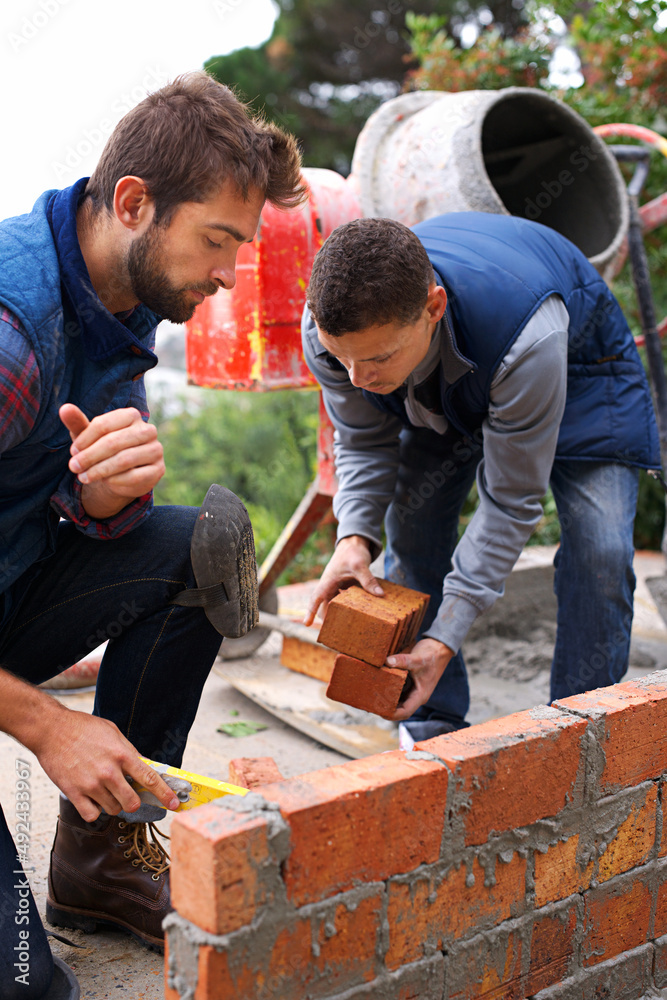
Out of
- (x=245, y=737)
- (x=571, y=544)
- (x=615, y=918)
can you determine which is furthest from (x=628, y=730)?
(x=245, y=737)

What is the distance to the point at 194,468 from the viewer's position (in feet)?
25.6

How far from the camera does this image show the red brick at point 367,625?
203cm

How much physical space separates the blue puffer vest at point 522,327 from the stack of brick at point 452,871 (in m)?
0.81

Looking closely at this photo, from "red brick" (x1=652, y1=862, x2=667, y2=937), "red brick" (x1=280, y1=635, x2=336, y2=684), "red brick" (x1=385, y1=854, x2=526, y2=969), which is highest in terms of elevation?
"red brick" (x1=385, y1=854, x2=526, y2=969)

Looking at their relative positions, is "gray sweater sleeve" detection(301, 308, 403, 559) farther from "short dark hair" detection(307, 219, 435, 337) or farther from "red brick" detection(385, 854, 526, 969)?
"red brick" detection(385, 854, 526, 969)

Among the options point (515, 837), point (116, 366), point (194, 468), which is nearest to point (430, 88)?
point (194, 468)

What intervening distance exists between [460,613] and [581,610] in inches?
19.3

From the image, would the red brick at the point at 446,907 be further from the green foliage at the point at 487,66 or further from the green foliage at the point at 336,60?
the green foliage at the point at 336,60

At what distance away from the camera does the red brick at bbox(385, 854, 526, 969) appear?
1407 millimetres

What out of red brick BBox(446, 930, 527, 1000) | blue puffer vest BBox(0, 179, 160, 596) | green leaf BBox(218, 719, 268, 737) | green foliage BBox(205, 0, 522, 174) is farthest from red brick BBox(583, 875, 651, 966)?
green foliage BBox(205, 0, 522, 174)

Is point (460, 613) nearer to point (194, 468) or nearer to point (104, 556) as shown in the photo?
point (104, 556)

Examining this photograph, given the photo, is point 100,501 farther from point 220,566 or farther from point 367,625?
point 367,625

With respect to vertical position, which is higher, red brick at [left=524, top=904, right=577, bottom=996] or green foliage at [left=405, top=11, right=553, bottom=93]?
green foliage at [left=405, top=11, right=553, bottom=93]

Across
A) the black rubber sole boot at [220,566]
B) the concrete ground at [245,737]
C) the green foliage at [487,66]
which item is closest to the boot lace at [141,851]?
the concrete ground at [245,737]
